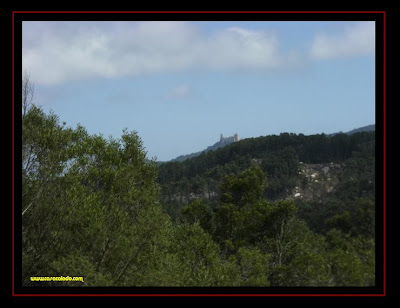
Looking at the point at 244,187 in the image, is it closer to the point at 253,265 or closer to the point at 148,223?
the point at 253,265

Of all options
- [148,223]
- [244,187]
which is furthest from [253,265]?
[244,187]

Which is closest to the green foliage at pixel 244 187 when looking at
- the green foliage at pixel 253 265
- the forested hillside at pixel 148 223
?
the forested hillside at pixel 148 223

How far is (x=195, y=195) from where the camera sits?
2373 centimetres

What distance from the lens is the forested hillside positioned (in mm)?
8055

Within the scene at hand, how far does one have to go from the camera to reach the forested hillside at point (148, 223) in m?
8.05

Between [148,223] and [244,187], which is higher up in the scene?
[244,187]

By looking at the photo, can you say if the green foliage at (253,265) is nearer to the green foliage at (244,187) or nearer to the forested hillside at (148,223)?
the forested hillside at (148,223)

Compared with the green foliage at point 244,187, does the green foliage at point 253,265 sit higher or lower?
lower

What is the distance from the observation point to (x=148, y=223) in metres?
11.2

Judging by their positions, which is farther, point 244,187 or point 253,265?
point 244,187
